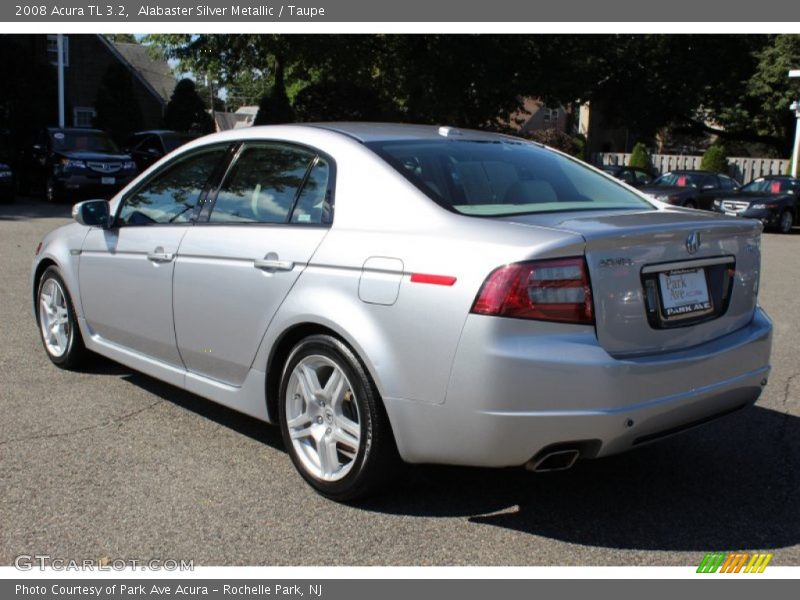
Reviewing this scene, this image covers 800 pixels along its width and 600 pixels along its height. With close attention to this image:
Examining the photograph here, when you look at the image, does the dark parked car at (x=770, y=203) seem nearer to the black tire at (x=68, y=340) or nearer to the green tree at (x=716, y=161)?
the green tree at (x=716, y=161)

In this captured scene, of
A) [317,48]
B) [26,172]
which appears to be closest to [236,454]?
[26,172]

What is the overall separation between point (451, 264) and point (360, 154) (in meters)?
0.95

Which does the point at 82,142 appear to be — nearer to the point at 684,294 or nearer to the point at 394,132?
the point at 394,132

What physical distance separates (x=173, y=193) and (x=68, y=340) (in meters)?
1.51

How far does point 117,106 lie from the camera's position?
38500 millimetres

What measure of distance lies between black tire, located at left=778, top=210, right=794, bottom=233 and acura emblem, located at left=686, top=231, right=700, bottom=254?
2005 cm

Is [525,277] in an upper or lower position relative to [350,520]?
upper

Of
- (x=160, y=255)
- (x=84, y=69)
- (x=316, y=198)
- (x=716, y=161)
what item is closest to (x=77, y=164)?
(x=160, y=255)

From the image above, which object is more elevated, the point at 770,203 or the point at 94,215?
the point at 770,203

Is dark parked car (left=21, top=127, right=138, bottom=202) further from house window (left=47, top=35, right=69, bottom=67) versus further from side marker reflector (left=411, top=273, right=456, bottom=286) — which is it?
house window (left=47, top=35, right=69, bottom=67)

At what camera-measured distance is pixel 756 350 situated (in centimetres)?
404

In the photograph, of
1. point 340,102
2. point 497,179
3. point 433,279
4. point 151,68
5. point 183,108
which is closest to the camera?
point 433,279
